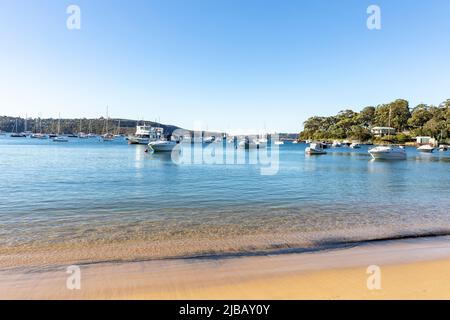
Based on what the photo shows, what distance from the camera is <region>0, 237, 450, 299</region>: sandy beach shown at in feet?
20.4

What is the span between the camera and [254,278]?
279 inches

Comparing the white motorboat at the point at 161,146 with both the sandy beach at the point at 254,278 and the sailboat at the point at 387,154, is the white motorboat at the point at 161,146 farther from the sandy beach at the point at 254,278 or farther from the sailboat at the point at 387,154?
Answer: the sandy beach at the point at 254,278

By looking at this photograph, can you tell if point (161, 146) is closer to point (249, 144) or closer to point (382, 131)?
point (249, 144)

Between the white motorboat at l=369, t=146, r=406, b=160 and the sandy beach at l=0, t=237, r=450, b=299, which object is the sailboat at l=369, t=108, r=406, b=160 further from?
the sandy beach at l=0, t=237, r=450, b=299

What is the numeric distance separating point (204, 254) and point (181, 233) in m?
2.35

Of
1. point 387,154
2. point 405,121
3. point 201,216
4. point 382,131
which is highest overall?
point 405,121

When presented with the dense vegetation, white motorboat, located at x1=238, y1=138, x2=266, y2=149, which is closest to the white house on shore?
the dense vegetation

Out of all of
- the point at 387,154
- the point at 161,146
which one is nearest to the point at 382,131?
the point at 387,154

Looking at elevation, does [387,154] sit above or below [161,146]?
below

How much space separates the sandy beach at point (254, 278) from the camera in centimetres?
622

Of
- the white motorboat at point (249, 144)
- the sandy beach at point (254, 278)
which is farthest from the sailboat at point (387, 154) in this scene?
the sandy beach at point (254, 278)

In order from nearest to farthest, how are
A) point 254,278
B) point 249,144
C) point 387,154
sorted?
point 254,278 → point 387,154 → point 249,144

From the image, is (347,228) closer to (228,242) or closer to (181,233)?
(228,242)
